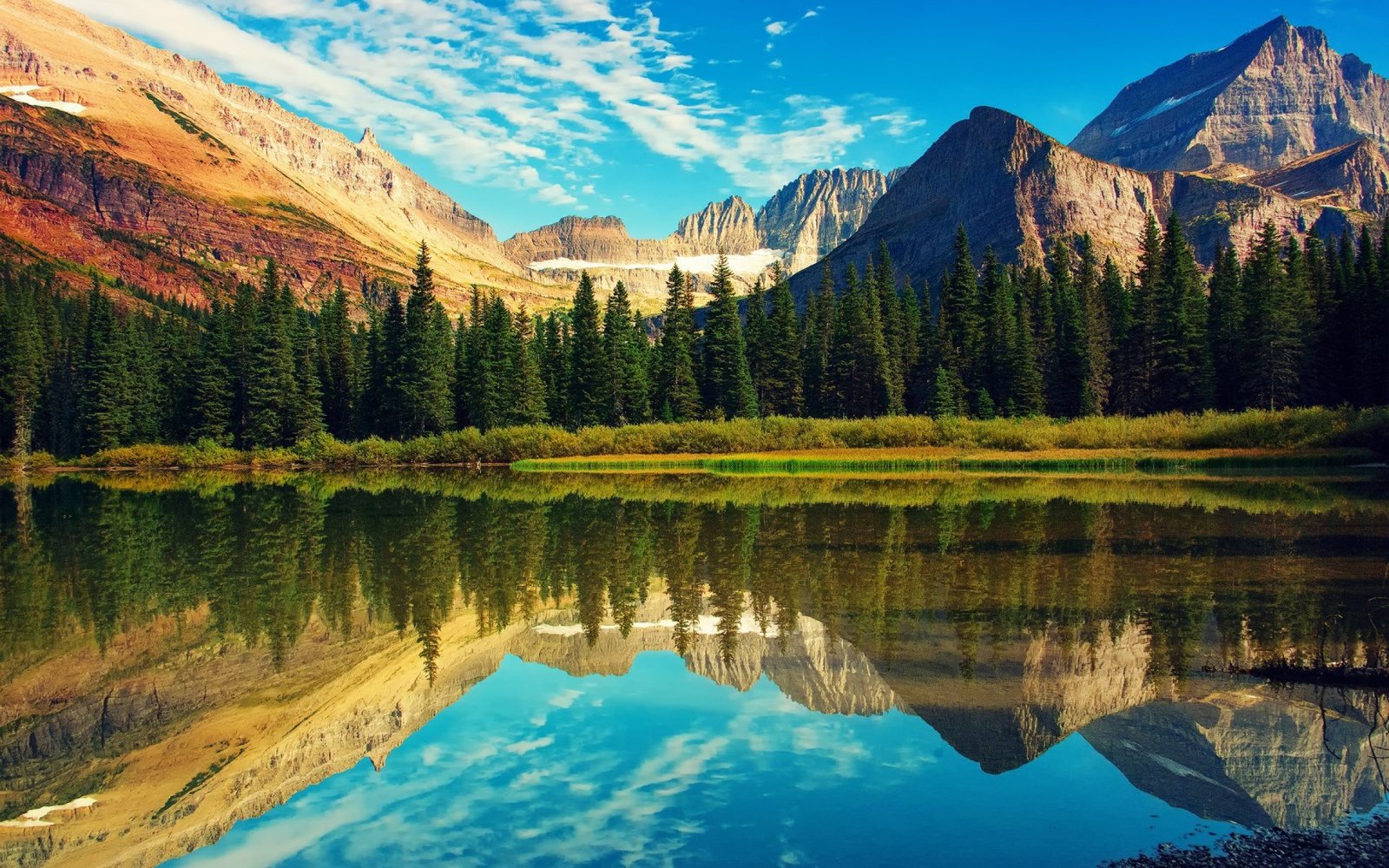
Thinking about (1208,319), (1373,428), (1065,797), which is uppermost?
(1208,319)

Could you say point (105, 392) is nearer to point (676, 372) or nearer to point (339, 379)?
point (339, 379)

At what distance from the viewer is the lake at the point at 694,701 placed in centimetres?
817

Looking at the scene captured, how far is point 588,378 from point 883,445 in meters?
33.9

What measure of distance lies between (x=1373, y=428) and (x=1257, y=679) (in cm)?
4927

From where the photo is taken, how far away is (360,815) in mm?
8750

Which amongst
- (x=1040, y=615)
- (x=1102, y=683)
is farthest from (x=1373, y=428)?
(x=1102, y=683)

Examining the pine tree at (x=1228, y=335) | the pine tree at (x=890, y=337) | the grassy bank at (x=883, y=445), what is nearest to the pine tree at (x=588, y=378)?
the grassy bank at (x=883, y=445)

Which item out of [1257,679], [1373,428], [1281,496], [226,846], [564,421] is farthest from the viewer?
[564,421]

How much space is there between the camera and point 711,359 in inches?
3563

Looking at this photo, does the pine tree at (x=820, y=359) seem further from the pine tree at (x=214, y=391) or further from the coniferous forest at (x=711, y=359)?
the pine tree at (x=214, y=391)

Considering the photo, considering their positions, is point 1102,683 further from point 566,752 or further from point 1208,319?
point 1208,319

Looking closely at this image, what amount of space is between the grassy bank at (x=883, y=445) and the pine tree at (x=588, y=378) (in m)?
10.6

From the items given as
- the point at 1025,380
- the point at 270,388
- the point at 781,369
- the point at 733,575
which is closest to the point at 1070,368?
the point at 1025,380

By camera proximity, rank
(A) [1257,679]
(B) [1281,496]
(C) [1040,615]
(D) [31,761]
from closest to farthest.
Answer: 1. (D) [31,761]
2. (A) [1257,679]
3. (C) [1040,615]
4. (B) [1281,496]
